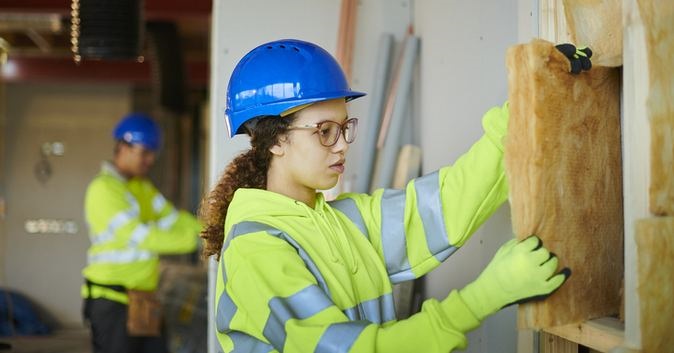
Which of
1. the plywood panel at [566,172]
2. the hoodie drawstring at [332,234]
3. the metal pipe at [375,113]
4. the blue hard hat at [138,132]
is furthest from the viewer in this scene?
the blue hard hat at [138,132]

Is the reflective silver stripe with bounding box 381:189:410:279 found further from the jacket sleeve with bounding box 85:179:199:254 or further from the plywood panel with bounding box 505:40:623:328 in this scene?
the jacket sleeve with bounding box 85:179:199:254

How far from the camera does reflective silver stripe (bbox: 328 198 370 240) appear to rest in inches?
69.4

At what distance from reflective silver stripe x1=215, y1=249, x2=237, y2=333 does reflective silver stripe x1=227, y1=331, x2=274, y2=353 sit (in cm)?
2

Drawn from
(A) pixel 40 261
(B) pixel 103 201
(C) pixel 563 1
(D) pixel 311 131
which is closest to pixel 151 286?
(B) pixel 103 201

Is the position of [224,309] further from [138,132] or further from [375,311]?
[138,132]

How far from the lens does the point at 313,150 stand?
1.61 metres

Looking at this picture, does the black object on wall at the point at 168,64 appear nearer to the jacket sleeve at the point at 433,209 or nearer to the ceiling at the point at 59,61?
the ceiling at the point at 59,61

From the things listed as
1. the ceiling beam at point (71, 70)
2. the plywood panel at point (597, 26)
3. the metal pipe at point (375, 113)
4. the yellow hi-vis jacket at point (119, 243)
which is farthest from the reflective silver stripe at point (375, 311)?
the ceiling beam at point (71, 70)

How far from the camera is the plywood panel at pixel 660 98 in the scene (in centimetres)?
129

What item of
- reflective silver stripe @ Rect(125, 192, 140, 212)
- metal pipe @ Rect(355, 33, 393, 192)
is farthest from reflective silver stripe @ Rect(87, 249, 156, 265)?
metal pipe @ Rect(355, 33, 393, 192)

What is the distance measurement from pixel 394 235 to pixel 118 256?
2448 mm

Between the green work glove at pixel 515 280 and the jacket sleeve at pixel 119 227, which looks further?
the jacket sleeve at pixel 119 227

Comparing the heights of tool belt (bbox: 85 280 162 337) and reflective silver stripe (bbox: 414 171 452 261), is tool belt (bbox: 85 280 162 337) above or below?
below

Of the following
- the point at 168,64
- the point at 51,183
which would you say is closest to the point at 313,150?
the point at 168,64
